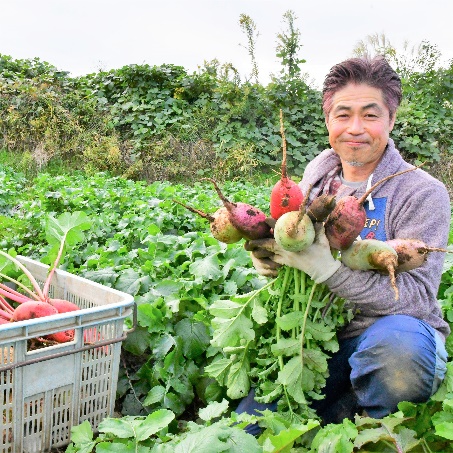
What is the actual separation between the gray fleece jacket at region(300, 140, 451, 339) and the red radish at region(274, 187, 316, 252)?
0.60 ft

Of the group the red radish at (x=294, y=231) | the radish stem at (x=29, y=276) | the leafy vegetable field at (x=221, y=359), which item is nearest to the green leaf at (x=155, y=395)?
the leafy vegetable field at (x=221, y=359)

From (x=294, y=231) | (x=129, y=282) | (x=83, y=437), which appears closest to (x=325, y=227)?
(x=294, y=231)

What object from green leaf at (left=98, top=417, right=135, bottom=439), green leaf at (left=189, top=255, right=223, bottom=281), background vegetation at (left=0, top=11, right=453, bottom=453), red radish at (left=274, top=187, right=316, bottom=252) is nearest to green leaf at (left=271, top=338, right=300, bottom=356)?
red radish at (left=274, top=187, right=316, bottom=252)

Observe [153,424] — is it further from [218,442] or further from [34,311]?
[34,311]

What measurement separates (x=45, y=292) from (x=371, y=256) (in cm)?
135

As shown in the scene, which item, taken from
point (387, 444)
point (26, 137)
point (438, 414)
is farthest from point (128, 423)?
point (26, 137)

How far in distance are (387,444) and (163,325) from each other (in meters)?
1.13

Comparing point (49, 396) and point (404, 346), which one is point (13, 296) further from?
point (404, 346)

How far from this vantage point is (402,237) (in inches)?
79.7

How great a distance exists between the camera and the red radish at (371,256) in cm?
173

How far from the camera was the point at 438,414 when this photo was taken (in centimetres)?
165

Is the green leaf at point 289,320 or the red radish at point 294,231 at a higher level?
the red radish at point 294,231

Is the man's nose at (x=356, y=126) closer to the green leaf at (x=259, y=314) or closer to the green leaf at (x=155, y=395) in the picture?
the green leaf at (x=259, y=314)

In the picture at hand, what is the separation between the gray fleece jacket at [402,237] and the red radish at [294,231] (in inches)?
7.2
